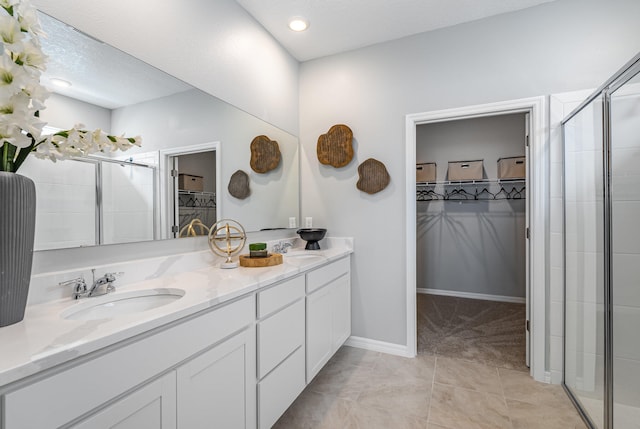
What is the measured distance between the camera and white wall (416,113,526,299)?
A: 152 inches

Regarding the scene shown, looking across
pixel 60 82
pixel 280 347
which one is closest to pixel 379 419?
pixel 280 347

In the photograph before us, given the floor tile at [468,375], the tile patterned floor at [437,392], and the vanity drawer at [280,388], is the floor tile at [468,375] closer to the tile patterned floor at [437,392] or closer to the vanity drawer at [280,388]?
the tile patterned floor at [437,392]

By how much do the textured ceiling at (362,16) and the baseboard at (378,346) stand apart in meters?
2.56

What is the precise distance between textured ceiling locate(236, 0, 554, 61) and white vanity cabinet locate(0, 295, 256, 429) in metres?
2.03

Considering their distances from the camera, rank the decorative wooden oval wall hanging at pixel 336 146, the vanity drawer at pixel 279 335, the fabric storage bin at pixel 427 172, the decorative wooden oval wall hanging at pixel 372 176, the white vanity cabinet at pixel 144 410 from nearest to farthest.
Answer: the white vanity cabinet at pixel 144 410, the vanity drawer at pixel 279 335, the decorative wooden oval wall hanging at pixel 372 176, the decorative wooden oval wall hanging at pixel 336 146, the fabric storage bin at pixel 427 172

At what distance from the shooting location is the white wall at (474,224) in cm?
386

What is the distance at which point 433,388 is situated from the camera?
2.09m

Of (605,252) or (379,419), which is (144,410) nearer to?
(379,419)

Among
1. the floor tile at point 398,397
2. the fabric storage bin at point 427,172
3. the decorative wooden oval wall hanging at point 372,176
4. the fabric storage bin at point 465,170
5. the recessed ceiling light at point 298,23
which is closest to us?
the floor tile at point 398,397

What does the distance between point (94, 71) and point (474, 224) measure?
410cm

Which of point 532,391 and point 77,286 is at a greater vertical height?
point 77,286

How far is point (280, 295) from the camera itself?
1627 mm

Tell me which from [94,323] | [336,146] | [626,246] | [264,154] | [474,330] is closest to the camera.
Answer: [94,323]

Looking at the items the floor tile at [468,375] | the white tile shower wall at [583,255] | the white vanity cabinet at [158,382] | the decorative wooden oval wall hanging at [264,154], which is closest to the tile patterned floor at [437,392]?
the floor tile at [468,375]
